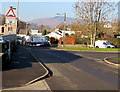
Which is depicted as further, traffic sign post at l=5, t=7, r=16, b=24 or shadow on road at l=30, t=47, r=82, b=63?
shadow on road at l=30, t=47, r=82, b=63

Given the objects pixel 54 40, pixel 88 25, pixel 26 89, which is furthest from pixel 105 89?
pixel 54 40

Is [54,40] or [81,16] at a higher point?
[81,16]

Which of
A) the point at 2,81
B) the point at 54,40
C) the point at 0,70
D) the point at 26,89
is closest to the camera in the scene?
the point at 26,89

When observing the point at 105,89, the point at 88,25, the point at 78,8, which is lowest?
the point at 105,89

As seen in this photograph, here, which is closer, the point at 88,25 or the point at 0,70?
the point at 0,70

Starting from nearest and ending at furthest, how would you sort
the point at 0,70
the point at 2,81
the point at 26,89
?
the point at 26,89 → the point at 2,81 → the point at 0,70

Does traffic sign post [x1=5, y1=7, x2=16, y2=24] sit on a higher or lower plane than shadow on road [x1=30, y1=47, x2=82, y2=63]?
higher

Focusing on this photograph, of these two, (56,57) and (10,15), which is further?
(56,57)

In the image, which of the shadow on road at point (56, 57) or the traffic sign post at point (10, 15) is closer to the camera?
the traffic sign post at point (10, 15)

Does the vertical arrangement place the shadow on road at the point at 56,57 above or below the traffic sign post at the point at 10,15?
below

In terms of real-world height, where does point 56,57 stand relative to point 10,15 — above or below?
below

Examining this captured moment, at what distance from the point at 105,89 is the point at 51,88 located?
6.52 feet

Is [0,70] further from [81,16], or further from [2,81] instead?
[81,16]

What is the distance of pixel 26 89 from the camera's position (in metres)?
9.05
